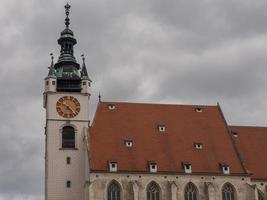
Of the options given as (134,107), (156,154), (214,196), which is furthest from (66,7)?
(214,196)

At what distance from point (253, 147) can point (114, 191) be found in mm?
19865

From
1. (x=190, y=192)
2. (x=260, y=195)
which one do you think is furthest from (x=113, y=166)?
(x=260, y=195)

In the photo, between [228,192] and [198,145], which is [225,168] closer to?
[228,192]

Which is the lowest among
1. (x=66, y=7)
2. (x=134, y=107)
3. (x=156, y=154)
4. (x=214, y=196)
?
(x=214, y=196)

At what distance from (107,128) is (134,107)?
5.72 metres

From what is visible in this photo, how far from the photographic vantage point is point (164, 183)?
283ft

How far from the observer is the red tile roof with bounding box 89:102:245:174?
3445 inches

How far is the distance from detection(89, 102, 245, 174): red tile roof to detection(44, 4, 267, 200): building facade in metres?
0.12

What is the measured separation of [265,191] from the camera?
3506 inches

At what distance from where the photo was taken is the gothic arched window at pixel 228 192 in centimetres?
8738

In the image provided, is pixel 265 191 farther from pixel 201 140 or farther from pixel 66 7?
pixel 66 7

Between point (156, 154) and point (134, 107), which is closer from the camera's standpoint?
point (156, 154)

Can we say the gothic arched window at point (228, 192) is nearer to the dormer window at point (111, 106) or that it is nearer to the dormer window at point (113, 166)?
the dormer window at point (113, 166)

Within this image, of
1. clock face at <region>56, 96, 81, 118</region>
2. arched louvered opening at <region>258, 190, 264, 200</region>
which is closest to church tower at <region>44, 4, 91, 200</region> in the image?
clock face at <region>56, 96, 81, 118</region>
